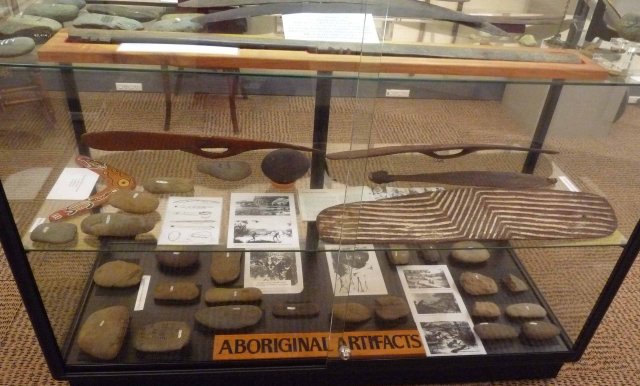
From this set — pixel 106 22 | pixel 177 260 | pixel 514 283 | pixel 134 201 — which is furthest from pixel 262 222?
pixel 514 283

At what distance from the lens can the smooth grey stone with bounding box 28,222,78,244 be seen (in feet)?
3.43

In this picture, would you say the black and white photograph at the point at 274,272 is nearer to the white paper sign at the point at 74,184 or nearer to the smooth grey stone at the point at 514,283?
the white paper sign at the point at 74,184

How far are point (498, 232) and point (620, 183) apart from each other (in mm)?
297

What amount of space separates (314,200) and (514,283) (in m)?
0.64

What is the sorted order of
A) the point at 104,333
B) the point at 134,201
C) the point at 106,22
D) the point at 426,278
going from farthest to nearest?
the point at 426,278 < the point at 104,333 < the point at 134,201 < the point at 106,22

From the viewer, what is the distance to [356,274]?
1.33 metres

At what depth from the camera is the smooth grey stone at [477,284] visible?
4.67ft

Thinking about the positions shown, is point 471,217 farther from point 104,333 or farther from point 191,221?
point 104,333

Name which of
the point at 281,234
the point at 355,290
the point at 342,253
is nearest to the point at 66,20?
the point at 281,234

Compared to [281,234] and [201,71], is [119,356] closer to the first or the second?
[281,234]

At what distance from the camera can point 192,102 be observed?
1120 mm

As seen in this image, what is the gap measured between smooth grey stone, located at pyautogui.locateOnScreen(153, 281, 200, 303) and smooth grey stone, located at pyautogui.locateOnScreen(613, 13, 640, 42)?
1.05 metres

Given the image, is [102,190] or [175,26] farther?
[102,190]

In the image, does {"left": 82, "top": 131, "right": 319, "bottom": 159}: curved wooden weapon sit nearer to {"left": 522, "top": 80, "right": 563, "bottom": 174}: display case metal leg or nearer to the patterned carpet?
the patterned carpet
